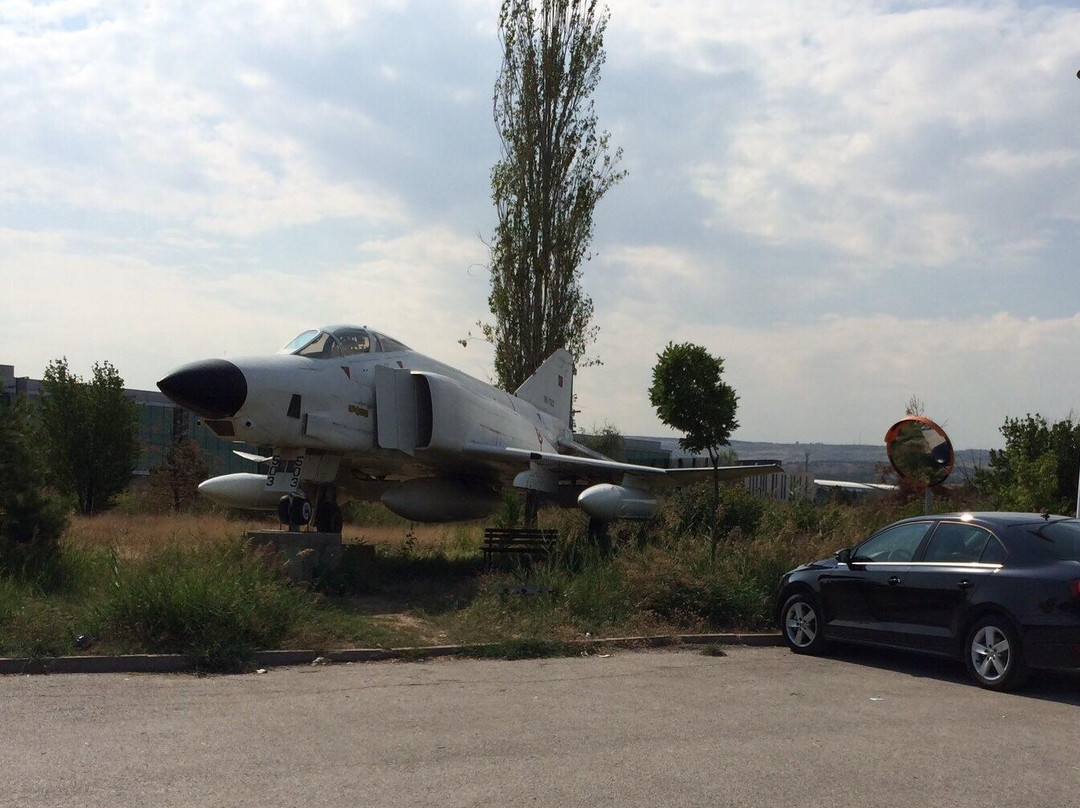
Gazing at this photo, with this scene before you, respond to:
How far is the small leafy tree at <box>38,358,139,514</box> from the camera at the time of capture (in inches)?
1062

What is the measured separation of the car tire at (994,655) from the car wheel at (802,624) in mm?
1735

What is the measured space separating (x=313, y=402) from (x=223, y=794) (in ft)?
31.8

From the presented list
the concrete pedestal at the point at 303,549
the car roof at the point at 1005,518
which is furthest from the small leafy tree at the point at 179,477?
the car roof at the point at 1005,518

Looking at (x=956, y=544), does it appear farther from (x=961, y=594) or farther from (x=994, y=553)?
(x=961, y=594)

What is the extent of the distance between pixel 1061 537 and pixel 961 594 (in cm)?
96

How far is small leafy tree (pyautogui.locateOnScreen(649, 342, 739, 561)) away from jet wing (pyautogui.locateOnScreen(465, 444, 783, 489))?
1.38 meters

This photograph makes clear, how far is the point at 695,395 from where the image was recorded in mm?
16109

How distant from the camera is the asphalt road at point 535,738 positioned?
203 inches

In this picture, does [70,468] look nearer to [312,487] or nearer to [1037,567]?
[312,487]

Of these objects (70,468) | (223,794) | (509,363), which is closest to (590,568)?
(223,794)

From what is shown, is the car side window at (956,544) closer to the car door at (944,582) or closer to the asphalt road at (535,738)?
the car door at (944,582)

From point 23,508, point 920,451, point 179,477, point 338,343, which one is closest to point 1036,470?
point 920,451

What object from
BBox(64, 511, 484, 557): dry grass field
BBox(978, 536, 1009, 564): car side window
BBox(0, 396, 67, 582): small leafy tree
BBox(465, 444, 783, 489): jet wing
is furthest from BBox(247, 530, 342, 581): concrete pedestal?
BBox(978, 536, 1009, 564): car side window

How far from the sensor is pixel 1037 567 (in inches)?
321
